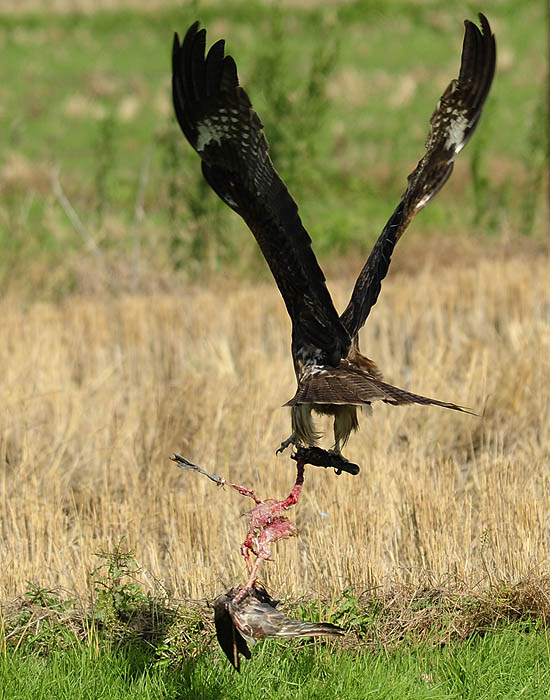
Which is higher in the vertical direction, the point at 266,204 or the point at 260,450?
the point at 266,204

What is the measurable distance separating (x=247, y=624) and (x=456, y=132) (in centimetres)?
269

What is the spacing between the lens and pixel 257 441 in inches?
243

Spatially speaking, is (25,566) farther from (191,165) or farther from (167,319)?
(191,165)

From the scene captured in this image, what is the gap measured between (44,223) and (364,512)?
7.58 meters

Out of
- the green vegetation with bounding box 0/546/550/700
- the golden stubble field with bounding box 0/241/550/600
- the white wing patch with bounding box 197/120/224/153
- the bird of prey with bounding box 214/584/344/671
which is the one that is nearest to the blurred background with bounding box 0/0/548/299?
the golden stubble field with bounding box 0/241/550/600

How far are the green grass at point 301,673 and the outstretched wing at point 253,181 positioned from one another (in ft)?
3.94

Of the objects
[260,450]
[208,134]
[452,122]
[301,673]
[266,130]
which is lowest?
[301,673]

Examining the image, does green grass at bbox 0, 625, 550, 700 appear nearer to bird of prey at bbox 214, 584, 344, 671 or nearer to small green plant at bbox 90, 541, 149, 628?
small green plant at bbox 90, 541, 149, 628

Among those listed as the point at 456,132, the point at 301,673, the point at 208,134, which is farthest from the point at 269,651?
the point at 456,132

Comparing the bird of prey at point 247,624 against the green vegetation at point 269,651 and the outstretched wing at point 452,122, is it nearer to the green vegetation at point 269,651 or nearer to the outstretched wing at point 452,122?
the green vegetation at point 269,651

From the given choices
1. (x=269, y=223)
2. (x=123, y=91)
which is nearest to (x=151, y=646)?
(x=269, y=223)

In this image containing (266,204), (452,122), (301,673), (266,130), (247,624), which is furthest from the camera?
(266,130)

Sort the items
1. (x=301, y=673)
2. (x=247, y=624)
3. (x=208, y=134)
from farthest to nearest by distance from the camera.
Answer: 1. (x=208, y=134)
2. (x=301, y=673)
3. (x=247, y=624)

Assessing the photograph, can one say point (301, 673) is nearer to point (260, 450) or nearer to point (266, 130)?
point (260, 450)
